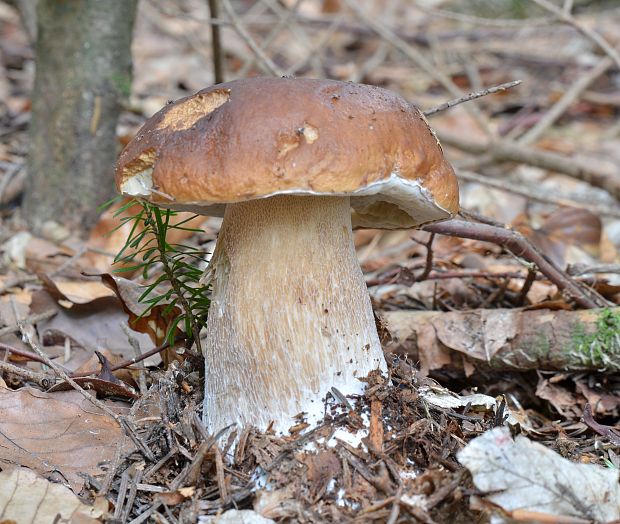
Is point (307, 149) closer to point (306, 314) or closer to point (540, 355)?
point (306, 314)

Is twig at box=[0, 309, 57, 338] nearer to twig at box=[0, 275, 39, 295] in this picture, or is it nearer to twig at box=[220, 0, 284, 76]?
twig at box=[0, 275, 39, 295]

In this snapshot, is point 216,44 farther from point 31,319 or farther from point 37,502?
point 37,502

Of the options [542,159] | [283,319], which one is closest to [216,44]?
[542,159]

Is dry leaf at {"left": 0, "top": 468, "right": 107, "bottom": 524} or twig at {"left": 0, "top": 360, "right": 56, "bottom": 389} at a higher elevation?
dry leaf at {"left": 0, "top": 468, "right": 107, "bottom": 524}

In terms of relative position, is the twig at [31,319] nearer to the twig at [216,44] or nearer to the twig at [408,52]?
the twig at [216,44]

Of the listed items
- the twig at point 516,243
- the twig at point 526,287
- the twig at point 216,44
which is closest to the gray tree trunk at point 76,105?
the twig at point 216,44

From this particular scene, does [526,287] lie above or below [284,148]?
below

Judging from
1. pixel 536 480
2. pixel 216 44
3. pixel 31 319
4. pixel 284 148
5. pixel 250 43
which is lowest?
pixel 31 319

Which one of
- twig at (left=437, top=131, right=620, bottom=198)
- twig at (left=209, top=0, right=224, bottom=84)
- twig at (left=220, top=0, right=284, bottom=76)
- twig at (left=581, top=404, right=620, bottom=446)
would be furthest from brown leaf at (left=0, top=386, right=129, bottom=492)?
twig at (left=437, top=131, right=620, bottom=198)
